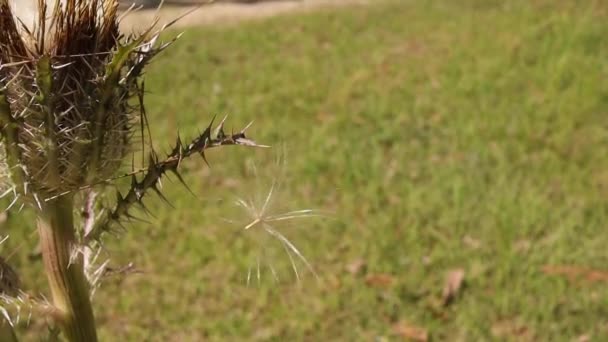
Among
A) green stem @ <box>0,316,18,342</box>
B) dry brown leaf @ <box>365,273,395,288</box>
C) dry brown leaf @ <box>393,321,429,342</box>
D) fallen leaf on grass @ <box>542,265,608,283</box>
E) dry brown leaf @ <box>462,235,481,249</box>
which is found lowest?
dry brown leaf @ <box>393,321,429,342</box>

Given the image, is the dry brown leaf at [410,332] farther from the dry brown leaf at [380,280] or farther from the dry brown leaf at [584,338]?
the dry brown leaf at [584,338]

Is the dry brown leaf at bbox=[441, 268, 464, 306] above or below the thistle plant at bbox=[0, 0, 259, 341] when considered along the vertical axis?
below

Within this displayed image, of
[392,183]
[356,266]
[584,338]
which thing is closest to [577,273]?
[584,338]

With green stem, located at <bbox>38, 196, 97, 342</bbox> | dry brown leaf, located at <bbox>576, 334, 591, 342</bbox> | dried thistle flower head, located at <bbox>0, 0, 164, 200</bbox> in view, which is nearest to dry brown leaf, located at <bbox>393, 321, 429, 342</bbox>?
dry brown leaf, located at <bbox>576, 334, 591, 342</bbox>

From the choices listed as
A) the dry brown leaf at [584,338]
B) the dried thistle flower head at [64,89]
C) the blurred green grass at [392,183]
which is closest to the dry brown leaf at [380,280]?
the blurred green grass at [392,183]

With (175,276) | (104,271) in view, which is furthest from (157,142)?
(104,271)

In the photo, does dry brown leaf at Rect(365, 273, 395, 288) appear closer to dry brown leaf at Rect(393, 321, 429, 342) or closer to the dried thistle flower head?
dry brown leaf at Rect(393, 321, 429, 342)

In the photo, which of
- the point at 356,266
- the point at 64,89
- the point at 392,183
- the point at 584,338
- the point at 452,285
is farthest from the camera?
the point at 392,183

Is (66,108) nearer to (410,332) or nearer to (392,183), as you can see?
(410,332)
